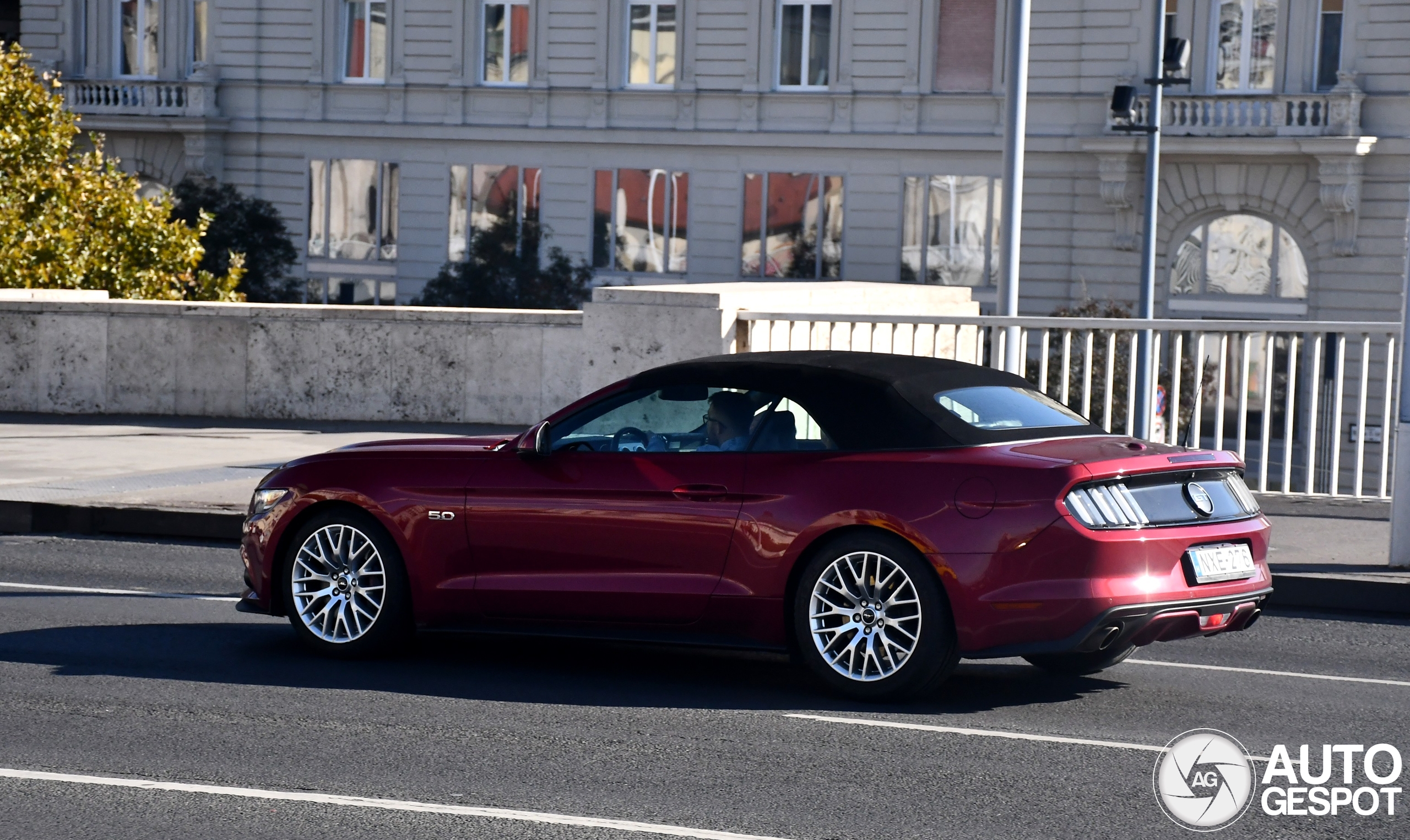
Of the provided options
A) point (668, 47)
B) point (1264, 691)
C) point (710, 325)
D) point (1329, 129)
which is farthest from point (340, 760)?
point (668, 47)

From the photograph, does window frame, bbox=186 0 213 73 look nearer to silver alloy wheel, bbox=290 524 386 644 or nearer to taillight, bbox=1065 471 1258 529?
silver alloy wheel, bbox=290 524 386 644

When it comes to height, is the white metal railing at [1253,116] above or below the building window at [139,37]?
below

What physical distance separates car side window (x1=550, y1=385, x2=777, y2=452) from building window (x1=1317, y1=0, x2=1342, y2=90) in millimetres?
30386

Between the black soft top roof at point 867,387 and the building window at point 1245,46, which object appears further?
the building window at point 1245,46

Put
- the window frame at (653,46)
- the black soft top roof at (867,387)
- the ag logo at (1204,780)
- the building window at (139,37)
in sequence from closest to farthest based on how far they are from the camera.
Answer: the ag logo at (1204,780) < the black soft top roof at (867,387) < the window frame at (653,46) < the building window at (139,37)

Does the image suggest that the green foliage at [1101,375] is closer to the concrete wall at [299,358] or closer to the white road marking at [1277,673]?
the concrete wall at [299,358]

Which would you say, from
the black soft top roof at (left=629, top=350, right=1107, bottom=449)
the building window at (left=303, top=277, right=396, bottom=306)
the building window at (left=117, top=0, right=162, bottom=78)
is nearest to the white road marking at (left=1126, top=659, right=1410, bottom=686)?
the black soft top roof at (left=629, top=350, right=1107, bottom=449)

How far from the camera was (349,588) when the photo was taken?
838 centimetres

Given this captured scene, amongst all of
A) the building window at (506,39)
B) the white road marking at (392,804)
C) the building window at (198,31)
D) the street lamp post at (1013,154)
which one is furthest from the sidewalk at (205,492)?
the building window at (198,31)

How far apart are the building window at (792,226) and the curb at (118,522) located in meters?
27.1

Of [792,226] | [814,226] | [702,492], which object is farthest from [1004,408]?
[792,226]

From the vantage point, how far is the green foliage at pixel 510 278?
127 feet

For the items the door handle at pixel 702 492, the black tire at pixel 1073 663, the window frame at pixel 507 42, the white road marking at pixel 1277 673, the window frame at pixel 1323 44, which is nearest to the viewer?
the door handle at pixel 702 492

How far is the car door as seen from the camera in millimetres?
7707
